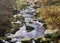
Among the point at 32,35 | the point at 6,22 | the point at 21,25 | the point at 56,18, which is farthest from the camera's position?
the point at 21,25

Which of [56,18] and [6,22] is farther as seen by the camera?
[6,22]

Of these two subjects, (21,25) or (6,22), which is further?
(21,25)

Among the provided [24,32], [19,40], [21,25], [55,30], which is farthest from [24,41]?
[21,25]

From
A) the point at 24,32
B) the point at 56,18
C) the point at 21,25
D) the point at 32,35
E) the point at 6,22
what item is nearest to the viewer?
the point at 56,18

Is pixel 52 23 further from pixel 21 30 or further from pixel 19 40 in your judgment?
pixel 21 30

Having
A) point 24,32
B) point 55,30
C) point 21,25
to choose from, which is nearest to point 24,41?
point 55,30

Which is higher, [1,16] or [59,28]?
[1,16]

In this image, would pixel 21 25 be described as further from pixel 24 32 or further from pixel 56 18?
pixel 56 18

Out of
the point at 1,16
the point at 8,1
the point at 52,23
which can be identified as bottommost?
the point at 52,23

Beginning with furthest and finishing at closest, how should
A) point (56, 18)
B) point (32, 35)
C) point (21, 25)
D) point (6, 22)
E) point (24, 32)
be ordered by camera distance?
1. point (21, 25)
2. point (24, 32)
3. point (32, 35)
4. point (6, 22)
5. point (56, 18)

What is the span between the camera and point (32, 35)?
15062 millimetres

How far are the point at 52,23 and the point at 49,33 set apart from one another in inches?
26.0

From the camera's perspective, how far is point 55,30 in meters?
13.2

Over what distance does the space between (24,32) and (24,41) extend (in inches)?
128
